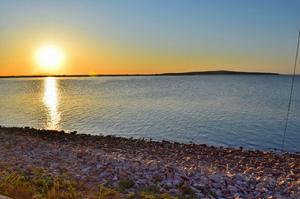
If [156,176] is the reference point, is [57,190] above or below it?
above

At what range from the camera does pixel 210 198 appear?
7.36 metres

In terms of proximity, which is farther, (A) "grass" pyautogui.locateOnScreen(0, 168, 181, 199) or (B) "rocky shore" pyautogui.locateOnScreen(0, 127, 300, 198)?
(B) "rocky shore" pyautogui.locateOnScreen(0, 127, 300, 198)

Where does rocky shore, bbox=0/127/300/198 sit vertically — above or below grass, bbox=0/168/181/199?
below

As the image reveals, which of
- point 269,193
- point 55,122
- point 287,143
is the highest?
point 269,193

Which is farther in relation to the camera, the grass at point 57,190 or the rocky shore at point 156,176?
the rocky shore at point 156,176

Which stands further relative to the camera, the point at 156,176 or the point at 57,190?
the point at 156,176

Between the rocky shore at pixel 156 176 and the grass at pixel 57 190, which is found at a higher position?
the grass at pixel 57 190

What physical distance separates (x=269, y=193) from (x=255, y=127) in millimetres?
19511

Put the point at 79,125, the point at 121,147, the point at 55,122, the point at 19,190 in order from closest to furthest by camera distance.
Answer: the point at 19,190
the point at 121,147
the point at 79,125
the point at 55,122

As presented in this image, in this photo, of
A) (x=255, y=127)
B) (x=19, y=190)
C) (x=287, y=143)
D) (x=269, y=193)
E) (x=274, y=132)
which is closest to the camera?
(x=19, y=190)

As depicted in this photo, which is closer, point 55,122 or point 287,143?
point 287,143

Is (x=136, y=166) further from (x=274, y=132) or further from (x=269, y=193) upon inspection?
(x=274, y=132)

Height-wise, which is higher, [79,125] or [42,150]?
[42,150]

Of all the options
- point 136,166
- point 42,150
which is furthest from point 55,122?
point 136,166
